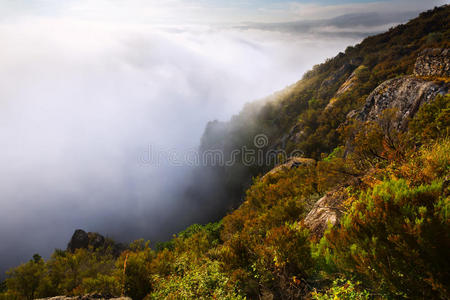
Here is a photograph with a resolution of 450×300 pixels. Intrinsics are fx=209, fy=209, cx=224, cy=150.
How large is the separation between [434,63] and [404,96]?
16.7ft

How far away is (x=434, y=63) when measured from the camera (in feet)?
52.9

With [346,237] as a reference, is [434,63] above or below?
above

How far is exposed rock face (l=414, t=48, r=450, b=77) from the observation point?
14.6 meters

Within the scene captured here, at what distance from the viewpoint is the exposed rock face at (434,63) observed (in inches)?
575

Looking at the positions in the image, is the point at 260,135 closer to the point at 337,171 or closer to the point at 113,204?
the point at 337,171

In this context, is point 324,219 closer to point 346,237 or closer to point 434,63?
point 346,237

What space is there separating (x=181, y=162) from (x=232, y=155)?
11971 centimetres

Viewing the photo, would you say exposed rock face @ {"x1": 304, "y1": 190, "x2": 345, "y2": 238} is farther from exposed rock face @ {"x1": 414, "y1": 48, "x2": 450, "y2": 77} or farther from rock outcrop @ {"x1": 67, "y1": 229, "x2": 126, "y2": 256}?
rock outcrop @ {"x1": 67, "y1": 229, "x2": 126, "y2": 256}

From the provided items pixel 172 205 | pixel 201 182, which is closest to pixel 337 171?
pixel 201 182

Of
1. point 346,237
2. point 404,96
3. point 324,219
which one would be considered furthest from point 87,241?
point 404,96

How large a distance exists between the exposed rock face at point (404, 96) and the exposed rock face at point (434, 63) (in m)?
1.77

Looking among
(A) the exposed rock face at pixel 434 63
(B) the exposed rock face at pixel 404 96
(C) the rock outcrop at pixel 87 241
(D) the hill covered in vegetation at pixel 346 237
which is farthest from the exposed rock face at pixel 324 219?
(C) the rock outcrop at pixel 87 241

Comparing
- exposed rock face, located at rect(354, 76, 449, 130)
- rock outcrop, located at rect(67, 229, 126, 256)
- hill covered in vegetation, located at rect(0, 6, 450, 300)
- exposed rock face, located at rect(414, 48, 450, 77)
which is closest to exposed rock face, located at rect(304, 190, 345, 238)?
hill covered in vegetation, located at rect(0, 6, 450, 300)

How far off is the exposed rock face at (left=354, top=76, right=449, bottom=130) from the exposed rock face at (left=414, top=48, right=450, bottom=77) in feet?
5.82
